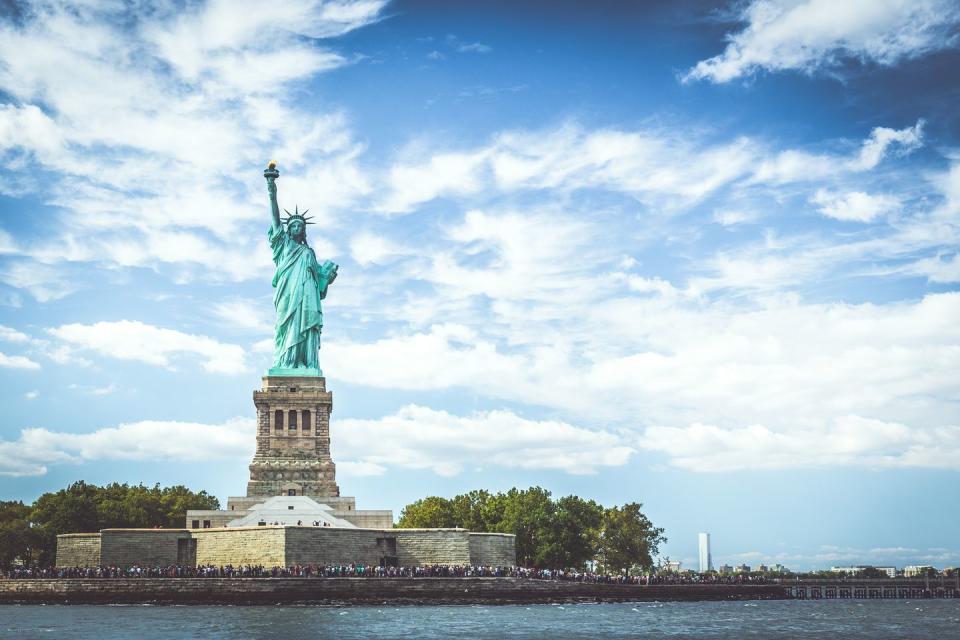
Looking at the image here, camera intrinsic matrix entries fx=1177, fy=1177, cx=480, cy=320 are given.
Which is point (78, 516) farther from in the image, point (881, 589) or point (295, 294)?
point (881, 589)

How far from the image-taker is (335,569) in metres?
59.5

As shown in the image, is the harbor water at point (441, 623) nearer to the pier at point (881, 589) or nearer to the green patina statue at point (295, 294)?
the green patina statue at point (295, 294)

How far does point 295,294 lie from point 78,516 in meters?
19.3

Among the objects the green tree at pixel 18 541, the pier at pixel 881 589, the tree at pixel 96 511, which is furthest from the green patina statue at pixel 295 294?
the pier at pixel 881 589

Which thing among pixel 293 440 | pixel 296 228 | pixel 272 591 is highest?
pixel 296 228

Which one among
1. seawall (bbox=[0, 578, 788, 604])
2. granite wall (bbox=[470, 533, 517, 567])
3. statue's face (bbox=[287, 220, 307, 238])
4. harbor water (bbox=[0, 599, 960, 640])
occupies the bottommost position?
harbor water (bbox=[0, 599, 960, 640])

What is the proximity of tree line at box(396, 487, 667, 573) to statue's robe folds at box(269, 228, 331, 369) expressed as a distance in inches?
596

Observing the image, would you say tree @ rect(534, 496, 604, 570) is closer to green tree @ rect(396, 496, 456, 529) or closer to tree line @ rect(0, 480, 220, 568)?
green tree @ rect(396, 496, 456, 529)

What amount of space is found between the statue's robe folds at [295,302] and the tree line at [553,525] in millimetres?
15145

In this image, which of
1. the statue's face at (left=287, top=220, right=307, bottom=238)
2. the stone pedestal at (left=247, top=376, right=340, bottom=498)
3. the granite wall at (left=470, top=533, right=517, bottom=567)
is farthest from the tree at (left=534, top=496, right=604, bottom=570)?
the statue's face at (left=287, top=220, right=307, bottom=238)

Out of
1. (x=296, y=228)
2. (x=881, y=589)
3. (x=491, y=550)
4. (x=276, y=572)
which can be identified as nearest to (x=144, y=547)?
(x=276, y=572)

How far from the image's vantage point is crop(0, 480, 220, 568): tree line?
2874 inches

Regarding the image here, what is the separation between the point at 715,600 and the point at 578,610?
20.2 meters

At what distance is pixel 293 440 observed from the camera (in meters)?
72.2
